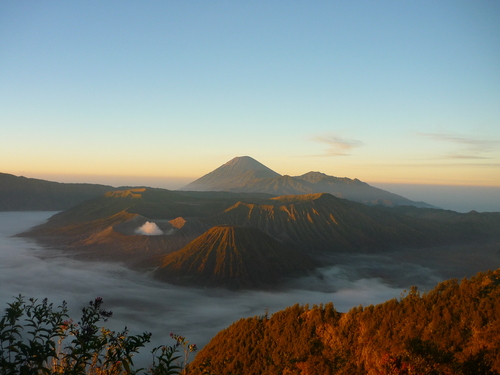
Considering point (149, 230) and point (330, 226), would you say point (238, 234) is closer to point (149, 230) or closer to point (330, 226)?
point (149, 230)

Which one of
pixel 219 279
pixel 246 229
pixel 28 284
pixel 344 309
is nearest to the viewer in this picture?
pixel 344 309

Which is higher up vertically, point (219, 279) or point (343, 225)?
point (343, 225)

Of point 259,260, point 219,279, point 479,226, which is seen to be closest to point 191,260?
point 219,279

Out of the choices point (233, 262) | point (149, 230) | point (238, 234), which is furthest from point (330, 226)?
point (149, 230)

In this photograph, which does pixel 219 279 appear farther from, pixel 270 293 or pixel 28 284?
pixel 28 284

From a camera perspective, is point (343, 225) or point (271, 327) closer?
point (271, 327)

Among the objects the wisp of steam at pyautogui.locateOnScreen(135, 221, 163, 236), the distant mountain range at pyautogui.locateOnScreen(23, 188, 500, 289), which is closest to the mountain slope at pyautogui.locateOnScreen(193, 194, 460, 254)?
the distant mountain range at pyautogui.locateOnScreen(23, 188, 500, 289)
